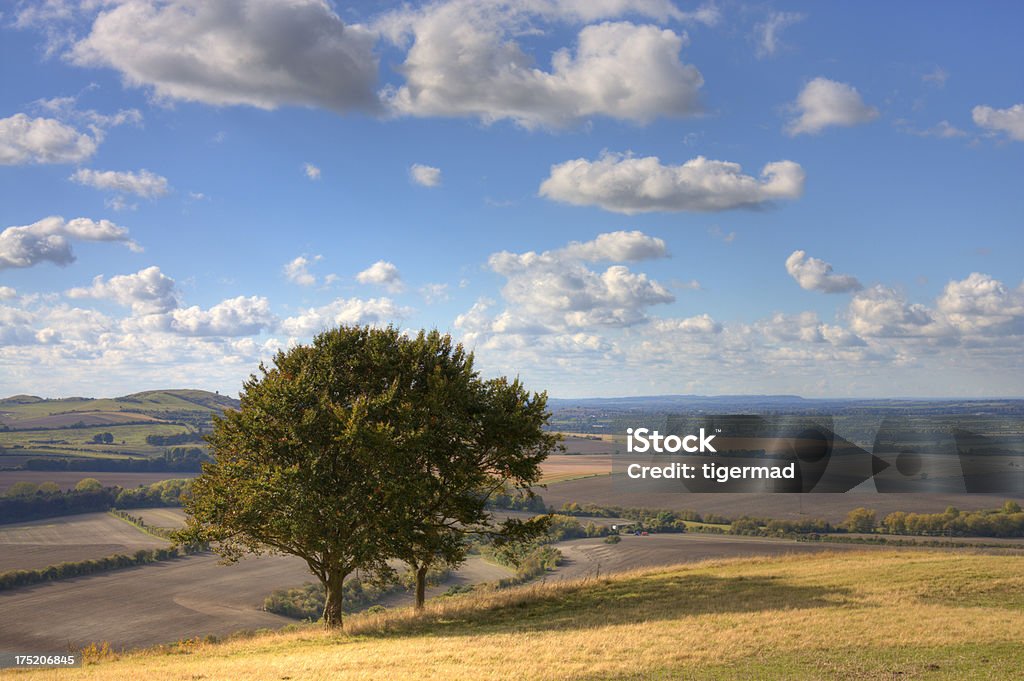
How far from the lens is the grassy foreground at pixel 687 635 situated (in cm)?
2306

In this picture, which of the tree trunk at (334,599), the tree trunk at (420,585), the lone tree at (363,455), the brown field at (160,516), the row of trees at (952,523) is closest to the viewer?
the lone tree at (363,455)

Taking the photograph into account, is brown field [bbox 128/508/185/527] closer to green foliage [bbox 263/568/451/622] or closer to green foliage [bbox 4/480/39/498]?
green foliage [bbox 4/480/39/498]

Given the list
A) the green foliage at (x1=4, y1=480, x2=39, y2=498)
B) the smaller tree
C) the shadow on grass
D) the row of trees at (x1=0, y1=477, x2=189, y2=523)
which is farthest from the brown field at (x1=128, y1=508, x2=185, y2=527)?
the shadow on grass

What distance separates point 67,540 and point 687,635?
A: 146288 millimetres

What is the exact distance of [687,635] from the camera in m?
27.6

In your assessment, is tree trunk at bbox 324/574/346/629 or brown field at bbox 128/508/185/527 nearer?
tree trunk at bbox 324/574/346/629

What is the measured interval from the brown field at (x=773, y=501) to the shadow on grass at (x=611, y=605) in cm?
9696

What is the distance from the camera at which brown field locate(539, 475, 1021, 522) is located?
127 metres

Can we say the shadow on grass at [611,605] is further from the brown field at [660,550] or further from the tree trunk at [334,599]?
the brown field at [660,550]

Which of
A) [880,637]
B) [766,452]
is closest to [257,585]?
[766,452]

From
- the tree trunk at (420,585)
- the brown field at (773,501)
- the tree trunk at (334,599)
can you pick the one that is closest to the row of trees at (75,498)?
the brown field at (773,501)

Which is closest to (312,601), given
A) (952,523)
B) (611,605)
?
(611,605)

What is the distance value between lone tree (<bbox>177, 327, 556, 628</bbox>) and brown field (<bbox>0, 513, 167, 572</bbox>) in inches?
3961

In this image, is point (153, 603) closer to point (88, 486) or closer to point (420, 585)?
point (420, 585)
